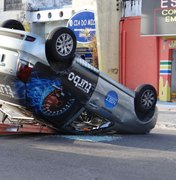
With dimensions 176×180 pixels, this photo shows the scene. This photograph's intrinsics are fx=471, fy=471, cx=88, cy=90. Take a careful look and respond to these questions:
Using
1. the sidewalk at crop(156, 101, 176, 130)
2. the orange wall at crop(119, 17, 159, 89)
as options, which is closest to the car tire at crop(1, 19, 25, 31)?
the sidewalk at crop(156, 101, 176, 130)

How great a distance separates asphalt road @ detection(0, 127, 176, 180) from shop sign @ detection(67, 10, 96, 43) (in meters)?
13.0

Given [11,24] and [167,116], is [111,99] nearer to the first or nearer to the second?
[11,24]

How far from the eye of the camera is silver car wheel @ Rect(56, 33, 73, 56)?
8.73 meters

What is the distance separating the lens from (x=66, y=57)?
8.80m

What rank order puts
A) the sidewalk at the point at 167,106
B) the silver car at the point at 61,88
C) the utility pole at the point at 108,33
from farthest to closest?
the utility pole at the point at 108,33, the sidewalk at the point at 167,106, the silver car at the point at 61,88

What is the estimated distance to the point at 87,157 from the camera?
779 cm

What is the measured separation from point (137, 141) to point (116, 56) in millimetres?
12929

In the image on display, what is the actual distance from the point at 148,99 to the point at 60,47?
2.53 m

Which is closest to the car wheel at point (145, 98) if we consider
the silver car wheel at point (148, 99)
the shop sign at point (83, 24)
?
the silver car wheel at point (148, 99)

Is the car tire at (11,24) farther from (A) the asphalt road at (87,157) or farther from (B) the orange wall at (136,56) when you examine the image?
(B) the orange wall at (136,56)

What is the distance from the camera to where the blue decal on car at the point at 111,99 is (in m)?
9.60

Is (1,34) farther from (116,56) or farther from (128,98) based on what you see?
(116,56)

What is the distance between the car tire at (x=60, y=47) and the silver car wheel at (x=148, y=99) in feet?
6.68

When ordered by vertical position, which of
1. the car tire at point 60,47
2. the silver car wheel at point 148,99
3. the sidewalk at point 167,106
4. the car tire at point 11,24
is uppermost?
the car tire at point 11,24
